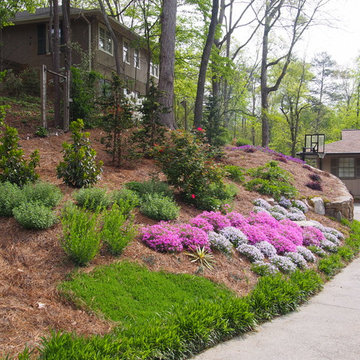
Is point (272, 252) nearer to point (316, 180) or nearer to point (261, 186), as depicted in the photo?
point (261, 186)

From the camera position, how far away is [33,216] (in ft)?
14.2

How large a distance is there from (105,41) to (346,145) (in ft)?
57.7

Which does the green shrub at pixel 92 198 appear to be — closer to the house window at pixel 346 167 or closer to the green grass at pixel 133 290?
the green grass at pixel 133 290

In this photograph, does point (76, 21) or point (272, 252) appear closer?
point (272, 252)

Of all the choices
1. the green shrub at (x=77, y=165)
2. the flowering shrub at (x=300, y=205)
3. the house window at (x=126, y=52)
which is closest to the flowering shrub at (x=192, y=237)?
the green shrub at (x=77, y=165)

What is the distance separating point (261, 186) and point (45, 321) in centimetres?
784

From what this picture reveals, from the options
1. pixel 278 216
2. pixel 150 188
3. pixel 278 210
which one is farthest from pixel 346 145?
pixel 150 188

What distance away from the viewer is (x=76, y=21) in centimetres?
1916

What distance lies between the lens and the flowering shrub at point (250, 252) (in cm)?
548

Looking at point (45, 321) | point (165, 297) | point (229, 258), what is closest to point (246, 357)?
point (165, 297)

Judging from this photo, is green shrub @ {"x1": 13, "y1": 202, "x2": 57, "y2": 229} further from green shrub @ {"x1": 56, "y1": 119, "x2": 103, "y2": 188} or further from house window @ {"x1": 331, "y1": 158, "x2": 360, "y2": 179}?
house window @ {"x1": 331, "y1": 158, "x2": 360, "y2": 179}

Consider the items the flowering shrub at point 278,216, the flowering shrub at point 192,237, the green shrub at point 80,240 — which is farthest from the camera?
the flowering shrub at point 278,216

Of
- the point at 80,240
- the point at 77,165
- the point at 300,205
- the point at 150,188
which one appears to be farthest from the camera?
the point at 300,205

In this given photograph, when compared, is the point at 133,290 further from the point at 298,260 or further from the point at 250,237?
the point at 298,260
